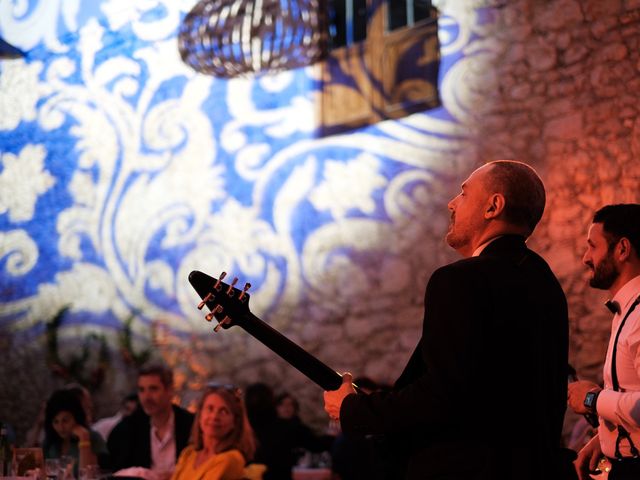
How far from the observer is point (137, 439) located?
4598 millimetres

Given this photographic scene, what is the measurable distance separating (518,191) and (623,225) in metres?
0.68

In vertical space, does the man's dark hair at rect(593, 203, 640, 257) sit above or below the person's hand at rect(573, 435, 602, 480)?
above

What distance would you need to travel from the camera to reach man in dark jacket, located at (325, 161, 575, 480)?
70.8 inches

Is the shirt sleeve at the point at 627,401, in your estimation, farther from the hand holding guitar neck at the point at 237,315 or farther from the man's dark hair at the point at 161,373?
the man's dark hair at the point at 161,373

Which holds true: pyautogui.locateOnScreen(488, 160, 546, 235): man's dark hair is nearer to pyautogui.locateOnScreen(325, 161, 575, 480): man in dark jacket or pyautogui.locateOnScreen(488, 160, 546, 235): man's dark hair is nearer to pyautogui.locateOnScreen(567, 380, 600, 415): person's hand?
pyautogui.locateOnScreen(325, 161, 575, 480): man in dark jacket

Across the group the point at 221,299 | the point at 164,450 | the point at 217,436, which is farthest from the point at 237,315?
the point at 164,450

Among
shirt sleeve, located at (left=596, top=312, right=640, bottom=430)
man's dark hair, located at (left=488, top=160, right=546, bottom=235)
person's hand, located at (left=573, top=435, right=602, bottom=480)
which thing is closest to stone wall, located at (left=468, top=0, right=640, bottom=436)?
person's hand, located at (left=573, top=435, right=602, bottom=480)

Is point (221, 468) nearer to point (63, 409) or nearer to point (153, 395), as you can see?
point (153, 395)

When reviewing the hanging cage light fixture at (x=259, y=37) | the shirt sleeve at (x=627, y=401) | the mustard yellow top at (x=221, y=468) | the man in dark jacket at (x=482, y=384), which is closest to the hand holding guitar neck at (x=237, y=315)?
the man in dark jacket at (x=482, y=384)

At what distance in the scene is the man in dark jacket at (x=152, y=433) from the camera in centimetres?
455

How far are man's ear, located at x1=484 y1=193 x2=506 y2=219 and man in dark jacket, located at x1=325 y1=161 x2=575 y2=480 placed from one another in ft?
0.17

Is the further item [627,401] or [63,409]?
[63,409]

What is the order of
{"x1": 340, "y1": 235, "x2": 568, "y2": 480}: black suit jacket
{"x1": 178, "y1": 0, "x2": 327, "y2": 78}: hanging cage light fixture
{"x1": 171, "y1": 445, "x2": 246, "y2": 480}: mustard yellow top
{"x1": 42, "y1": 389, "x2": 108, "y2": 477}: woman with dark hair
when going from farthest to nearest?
{"x1": 178, "y1": 0, "x2": 327, "y2": 78}: hanging cage light fixture → {"x1": 42, "y1": 389, "x2": 108, "y2": 477}: woman with dark hair → {"x1": 171, "y1": 445, "x2": 246, "y2": 480}: mustard yellow top → {"x1": 340, "y1": 235, "x2": 568, "y2": 480}: black suit jacket

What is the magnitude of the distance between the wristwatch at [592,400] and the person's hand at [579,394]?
0.05ft
